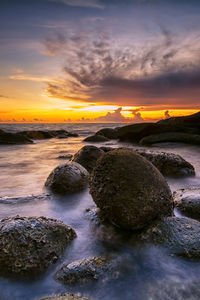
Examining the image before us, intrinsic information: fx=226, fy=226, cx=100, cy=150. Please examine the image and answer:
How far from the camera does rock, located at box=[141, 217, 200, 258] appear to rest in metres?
2.04

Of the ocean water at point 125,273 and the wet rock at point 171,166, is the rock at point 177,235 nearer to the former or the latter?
the ocean water at point 125,273

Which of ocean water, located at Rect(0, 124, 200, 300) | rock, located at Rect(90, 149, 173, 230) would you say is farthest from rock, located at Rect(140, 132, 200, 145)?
ocean water, located at Rect(0, 124, 200, 300)

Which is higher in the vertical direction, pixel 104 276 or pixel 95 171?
pixel 95 171

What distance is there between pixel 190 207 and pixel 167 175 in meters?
2.21

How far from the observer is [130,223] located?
2.36m

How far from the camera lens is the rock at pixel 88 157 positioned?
524 cm

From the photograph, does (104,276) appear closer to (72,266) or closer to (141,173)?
(72,266)

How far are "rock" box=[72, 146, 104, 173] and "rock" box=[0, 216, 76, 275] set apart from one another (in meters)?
3.02

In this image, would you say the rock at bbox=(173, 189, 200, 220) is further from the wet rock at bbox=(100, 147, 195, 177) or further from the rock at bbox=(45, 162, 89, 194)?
the wet rock at bbox=(100, 147, 195, 177)

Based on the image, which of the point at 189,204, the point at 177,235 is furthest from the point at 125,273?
the point at 189,204

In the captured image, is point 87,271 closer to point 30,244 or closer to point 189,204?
point 30,244

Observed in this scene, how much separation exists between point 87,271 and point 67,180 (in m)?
2.20

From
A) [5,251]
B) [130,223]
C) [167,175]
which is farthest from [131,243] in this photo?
[167,175]

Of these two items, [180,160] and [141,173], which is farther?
[180,160]
